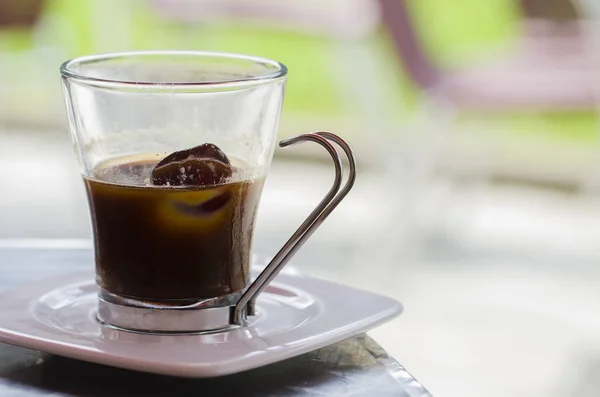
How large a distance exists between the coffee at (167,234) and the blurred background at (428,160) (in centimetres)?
60

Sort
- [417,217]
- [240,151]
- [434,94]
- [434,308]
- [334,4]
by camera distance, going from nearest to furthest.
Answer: [240,151]
[434,308]
[434,94]
[417,217]
[334,4]

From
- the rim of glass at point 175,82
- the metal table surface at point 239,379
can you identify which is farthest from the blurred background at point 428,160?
the metal table surface at point 239,379

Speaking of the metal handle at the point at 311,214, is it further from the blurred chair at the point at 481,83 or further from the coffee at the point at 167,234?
the blurred chair at the point at 481,83

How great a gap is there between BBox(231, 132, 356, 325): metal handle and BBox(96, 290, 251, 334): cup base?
1 cm

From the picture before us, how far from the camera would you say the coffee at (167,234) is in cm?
68

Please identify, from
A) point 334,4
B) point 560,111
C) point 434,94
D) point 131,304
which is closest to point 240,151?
point 131,304

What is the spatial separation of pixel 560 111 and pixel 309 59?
1.64 metres

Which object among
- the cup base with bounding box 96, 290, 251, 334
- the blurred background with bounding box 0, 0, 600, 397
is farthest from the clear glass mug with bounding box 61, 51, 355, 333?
the blurred background with bounding box 0, 0, 600, 397

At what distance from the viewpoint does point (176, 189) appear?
67 cm

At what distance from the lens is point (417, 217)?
2.71 metres

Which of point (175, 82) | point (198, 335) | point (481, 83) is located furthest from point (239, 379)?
point (481, 83)

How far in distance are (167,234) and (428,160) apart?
5.62ft

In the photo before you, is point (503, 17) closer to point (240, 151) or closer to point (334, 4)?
point (334, 4)

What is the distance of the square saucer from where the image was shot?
23.0 inches
